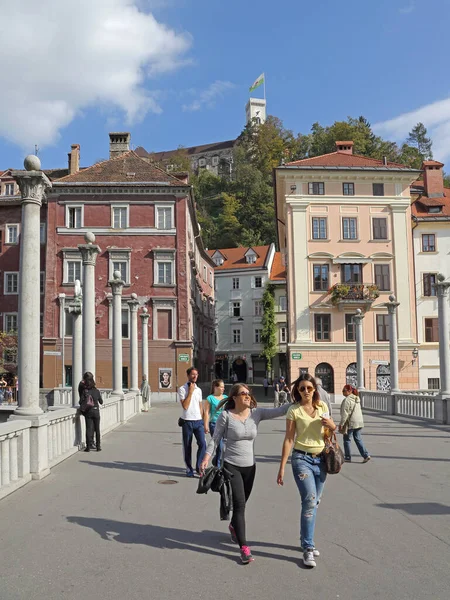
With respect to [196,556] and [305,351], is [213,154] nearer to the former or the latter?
[305,351]

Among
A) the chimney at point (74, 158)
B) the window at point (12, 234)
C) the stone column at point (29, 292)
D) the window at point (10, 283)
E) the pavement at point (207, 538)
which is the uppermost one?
the chimney at point (74, 158)

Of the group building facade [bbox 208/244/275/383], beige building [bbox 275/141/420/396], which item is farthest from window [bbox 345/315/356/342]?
building facade [bbox 208/244/275/383]

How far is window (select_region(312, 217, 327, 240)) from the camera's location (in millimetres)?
43844

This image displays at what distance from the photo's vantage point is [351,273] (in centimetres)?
4353

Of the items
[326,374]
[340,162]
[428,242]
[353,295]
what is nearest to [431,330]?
[353,295]

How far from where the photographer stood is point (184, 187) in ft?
148

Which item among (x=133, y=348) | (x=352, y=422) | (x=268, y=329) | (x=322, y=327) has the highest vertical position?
(x=268, y=329)

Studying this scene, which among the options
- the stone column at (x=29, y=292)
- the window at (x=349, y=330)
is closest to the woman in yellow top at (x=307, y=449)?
the stone column at (x=29, y=292)

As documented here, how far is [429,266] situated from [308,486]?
41.8 metres

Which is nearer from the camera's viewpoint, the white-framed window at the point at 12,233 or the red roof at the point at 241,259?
the white-framed window at the point at 12,233

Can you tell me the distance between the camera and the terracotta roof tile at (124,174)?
45750mm

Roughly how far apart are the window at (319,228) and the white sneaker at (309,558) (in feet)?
128

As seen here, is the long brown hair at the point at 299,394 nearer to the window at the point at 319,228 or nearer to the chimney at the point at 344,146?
the window at the point at 319,228

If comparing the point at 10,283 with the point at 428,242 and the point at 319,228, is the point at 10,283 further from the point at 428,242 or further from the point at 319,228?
the point at 428,242
